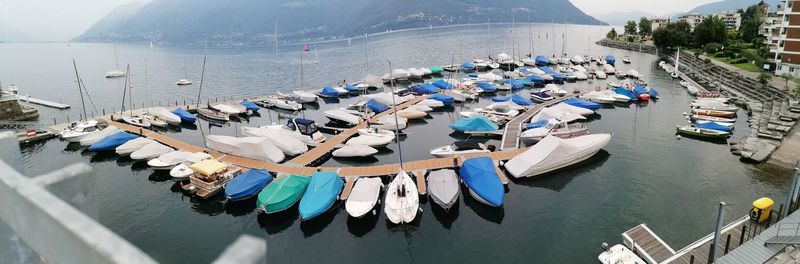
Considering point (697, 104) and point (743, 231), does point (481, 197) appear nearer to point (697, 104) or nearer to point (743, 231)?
point (743, 231)

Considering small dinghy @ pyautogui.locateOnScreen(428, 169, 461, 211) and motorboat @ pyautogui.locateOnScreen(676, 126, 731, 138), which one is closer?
small dinghy @ pyautogui.locateOnScreen(428, 169, 461, 211)

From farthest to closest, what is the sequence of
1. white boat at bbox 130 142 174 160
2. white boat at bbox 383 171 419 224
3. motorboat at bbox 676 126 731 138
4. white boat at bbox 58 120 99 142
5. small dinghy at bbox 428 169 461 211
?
1. white boat at bbox 58 120 99 142
2. motorboat at bbox 676 126 731 138
3. white boat at bbox 130 142 174 160
4. small dinghy at bbox 428 169 461 211
5. white boat at bbox 383 171 419 224

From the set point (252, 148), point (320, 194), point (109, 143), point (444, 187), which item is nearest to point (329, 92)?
point (252, 148)

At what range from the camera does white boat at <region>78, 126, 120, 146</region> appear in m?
42.8

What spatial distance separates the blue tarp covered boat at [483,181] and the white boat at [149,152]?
25609mm

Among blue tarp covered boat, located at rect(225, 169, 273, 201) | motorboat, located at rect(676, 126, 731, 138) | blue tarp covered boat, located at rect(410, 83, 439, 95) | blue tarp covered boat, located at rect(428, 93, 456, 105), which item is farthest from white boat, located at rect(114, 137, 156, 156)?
motorboat, located at rect(676, 126, 731, 138)

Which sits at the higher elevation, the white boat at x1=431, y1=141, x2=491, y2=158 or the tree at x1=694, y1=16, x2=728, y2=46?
the tree at x1=694, y1=16, x2=728, y2=46

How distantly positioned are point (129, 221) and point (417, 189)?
18.8 metres

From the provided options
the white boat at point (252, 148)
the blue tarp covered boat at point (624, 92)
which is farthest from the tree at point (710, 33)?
the white boat at point (252, 148)

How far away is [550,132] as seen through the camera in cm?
4150

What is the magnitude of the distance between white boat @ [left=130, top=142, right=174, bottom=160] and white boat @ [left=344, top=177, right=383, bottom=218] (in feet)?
62.5

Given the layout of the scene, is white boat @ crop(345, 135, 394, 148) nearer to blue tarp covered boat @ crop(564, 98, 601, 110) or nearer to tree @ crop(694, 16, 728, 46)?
blue tarp covered boat @ crop(564, 98, 601, 110)

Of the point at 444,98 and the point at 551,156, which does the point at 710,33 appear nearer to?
the point at 444,98

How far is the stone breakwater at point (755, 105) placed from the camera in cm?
3934
